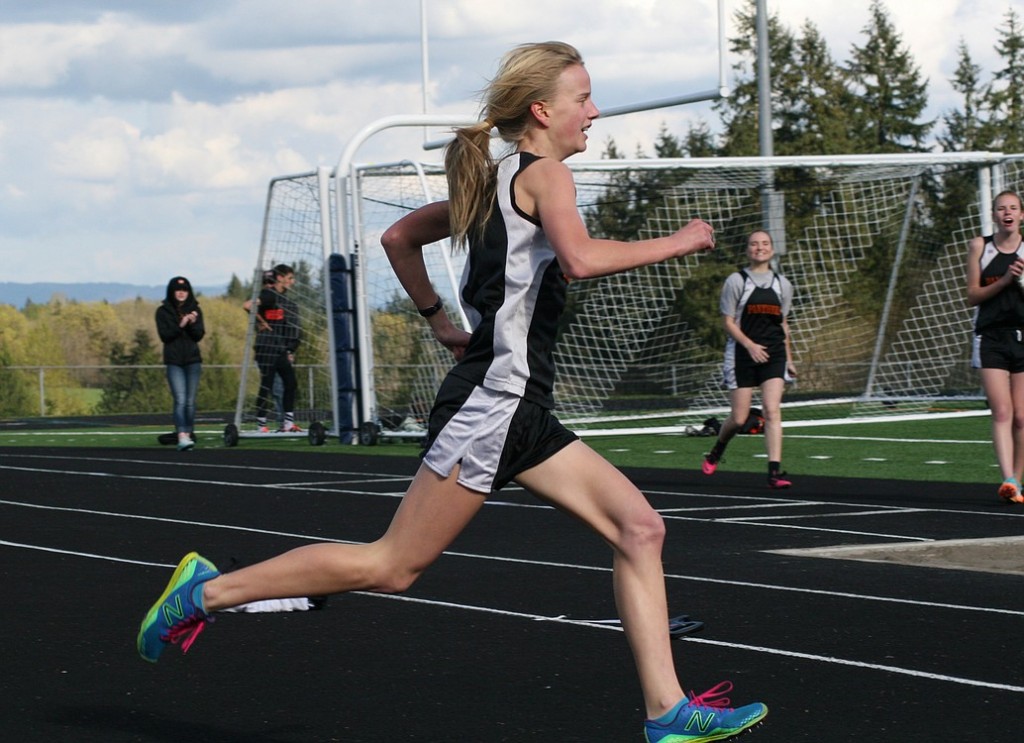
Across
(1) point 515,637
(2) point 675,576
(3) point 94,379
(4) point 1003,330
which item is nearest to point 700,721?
(1) point 515,637

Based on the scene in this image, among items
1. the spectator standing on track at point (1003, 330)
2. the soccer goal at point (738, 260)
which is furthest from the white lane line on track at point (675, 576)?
the soccer goal at point (738, 260)

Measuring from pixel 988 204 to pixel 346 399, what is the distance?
25.9ft

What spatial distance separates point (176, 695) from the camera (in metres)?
5.75

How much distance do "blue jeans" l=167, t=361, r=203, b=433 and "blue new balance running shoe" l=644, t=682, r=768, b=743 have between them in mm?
15335

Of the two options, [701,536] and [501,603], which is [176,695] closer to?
[501,603]

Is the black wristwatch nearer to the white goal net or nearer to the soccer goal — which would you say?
the white goal net

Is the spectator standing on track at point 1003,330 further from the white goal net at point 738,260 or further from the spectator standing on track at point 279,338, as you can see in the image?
the spectator standing on track at point 279,338

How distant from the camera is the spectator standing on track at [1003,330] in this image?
11195mm

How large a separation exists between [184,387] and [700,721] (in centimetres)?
1570

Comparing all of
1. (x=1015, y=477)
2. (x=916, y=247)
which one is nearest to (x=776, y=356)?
(x=1015, y=477)

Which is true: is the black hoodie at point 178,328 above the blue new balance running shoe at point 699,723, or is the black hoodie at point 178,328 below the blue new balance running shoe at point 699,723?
above

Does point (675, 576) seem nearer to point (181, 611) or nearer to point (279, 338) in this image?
point (181, 611)

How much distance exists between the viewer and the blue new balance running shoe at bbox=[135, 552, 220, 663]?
5016 millimetres

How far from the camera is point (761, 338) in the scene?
42.2ft
